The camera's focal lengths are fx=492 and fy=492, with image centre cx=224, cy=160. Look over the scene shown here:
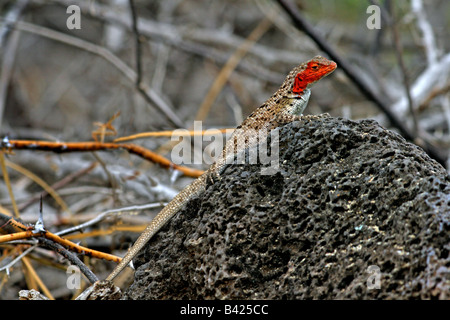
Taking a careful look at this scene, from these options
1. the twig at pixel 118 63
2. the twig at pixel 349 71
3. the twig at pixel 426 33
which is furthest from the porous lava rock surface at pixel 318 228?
the twig at pixel 426 33

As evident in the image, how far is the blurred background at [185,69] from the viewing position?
23.0ft

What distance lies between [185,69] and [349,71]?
5282mm

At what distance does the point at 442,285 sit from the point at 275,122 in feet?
5.75

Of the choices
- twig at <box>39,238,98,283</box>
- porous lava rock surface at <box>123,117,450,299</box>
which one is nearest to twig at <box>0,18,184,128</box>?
twig at <box>39,238,98,283</box>

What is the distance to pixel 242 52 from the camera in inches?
369

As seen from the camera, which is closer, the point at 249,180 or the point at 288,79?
the point at 249,180

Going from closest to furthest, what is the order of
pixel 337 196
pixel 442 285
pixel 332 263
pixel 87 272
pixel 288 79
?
pixel 442 285, pixel 332 263, pixel 337 196, pixel 87 272, pixel 288 79

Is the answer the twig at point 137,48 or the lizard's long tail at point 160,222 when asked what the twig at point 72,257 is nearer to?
the lizard's long tail at point 160,222

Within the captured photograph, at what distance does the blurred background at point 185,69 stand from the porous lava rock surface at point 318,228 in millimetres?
3112

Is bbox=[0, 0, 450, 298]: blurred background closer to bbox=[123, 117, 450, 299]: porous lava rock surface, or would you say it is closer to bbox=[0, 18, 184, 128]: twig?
bbox=[0, 18, 184, 128]: twig

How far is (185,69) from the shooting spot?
1121cm

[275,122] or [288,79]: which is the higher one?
[288,79]
